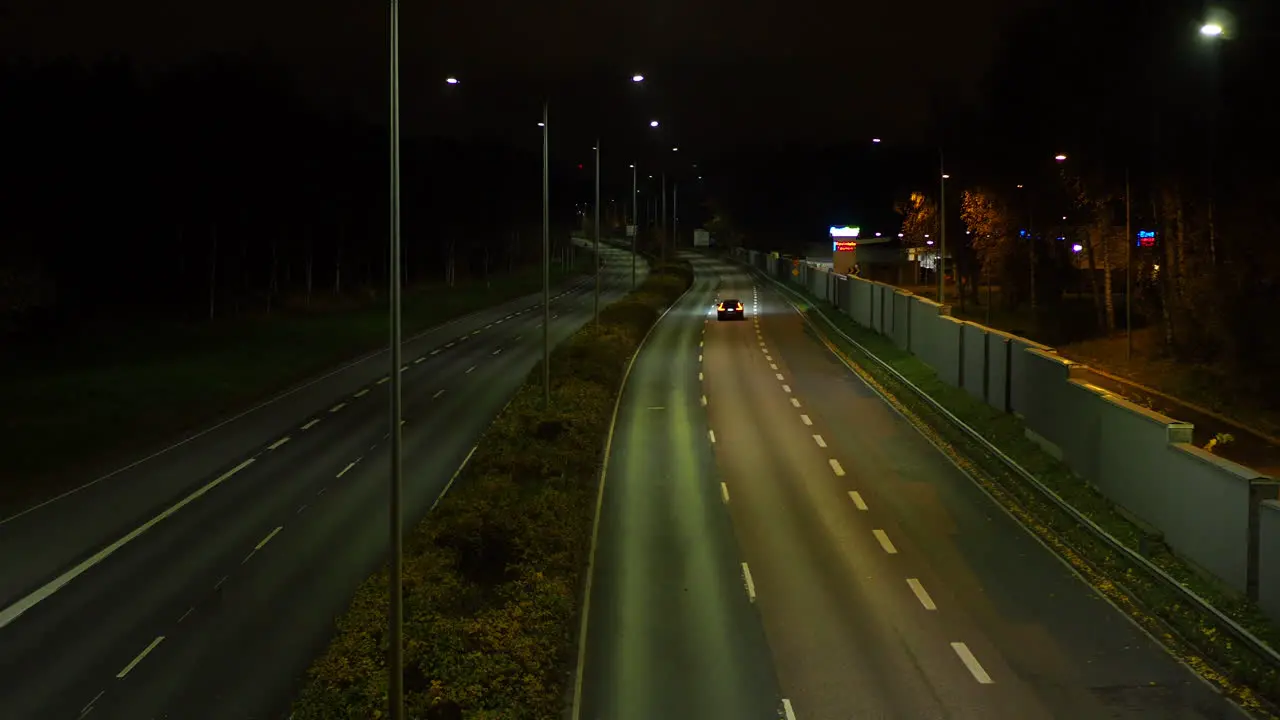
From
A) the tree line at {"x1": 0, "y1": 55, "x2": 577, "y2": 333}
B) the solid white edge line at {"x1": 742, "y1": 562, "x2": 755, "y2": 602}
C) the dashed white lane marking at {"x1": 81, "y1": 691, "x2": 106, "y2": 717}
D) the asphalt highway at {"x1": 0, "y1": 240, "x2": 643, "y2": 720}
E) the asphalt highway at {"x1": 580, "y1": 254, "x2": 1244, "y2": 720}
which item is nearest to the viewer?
the dashed white lane marking at {"x1": 81, "y1": 691, "x2": 106, "y2": 717}

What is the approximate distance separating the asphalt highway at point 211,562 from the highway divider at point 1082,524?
11.1m

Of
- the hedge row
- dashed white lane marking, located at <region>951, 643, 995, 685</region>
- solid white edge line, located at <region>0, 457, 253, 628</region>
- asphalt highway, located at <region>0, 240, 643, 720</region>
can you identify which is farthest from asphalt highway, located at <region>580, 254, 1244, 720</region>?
solid white edge line, located at <region>0, 457, 253, 628</region>

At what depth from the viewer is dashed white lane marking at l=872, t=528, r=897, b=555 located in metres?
20.1

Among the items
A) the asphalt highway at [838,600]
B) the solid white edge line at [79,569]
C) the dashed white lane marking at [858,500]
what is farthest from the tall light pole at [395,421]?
the dashed white lane marking at [858,500]

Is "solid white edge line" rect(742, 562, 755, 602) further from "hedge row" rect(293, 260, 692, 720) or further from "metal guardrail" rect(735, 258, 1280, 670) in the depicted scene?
"metal guardrail" rect(735, 258, 1280, 670)

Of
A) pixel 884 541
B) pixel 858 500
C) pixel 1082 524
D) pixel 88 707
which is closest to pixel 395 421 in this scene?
pixel 88 707

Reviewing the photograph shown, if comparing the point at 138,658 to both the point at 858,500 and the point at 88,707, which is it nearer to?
the point at 88,707

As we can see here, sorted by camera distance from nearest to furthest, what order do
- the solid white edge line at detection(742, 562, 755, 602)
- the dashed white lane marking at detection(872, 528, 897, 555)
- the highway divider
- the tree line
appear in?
the highway divider < the solid white edge line at detection(742, 562, 755, 602) < the dashed white lane marking at detection(872, 528, 897, 555) < the tree line

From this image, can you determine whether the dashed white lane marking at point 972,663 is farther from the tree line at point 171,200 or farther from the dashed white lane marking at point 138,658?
the tree line at point 171,200

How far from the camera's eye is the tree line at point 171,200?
47.5m

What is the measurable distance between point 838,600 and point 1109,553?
487 centimetres

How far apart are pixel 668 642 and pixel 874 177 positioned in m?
155

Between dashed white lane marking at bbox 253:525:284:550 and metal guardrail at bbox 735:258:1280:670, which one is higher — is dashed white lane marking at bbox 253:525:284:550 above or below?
below

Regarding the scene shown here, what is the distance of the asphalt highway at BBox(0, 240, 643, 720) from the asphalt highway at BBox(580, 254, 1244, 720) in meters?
4.10
